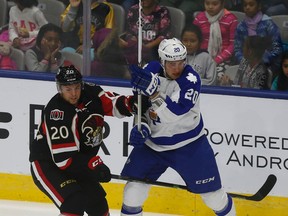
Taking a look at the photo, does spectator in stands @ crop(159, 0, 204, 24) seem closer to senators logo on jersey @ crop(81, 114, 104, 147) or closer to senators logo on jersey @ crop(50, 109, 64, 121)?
senators logo on jersey @ crop(81, 114, 104, 147)

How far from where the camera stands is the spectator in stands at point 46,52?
258 inches

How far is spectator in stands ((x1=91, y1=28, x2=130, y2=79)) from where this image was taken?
21.2ft

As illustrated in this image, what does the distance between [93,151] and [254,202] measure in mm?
1312

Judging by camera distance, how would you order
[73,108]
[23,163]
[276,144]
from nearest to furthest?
1. [73,108]
2. [276,144]
3. [23,163]

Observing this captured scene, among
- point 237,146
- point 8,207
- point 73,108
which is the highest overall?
point 73,108

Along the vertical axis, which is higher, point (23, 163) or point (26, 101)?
point (26, 101)

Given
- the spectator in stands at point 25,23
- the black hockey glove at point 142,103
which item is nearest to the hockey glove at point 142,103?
the black hockey glove at point 142,103

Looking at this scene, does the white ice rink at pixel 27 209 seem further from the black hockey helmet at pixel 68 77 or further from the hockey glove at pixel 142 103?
the black hockey helmet at pixel 68 77

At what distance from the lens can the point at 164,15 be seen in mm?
6336

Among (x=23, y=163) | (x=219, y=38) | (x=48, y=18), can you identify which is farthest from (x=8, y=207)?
(x=219, y=38)

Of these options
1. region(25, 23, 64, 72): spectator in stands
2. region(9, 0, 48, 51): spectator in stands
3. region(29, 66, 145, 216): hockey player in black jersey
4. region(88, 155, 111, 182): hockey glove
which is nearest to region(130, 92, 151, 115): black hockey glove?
region(29, 66, 145, 216): hockey player in black jersey

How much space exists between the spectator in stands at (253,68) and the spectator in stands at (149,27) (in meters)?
0.49

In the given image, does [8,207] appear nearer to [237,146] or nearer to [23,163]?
[23,163]

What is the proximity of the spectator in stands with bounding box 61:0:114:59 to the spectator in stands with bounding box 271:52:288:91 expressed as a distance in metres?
1.12
